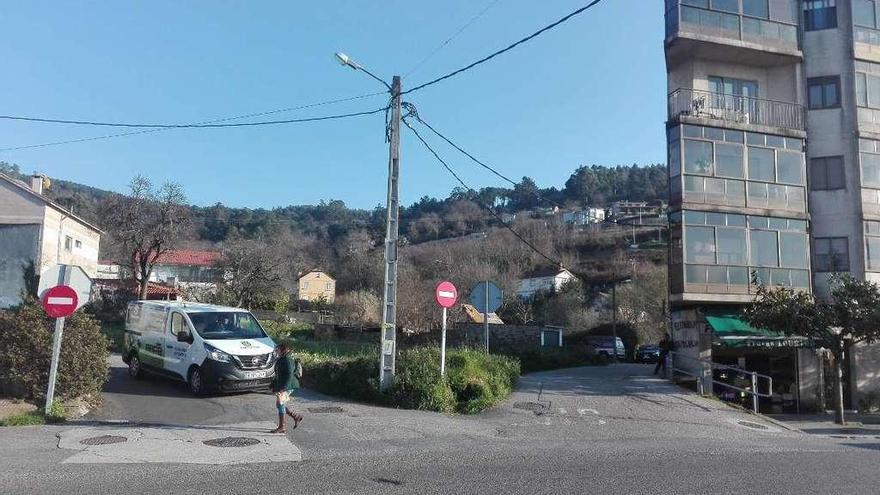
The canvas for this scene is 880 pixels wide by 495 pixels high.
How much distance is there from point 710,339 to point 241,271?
33.4 metres

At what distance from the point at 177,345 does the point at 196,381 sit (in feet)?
4.27

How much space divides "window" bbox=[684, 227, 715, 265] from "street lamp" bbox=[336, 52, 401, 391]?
10.6 metres

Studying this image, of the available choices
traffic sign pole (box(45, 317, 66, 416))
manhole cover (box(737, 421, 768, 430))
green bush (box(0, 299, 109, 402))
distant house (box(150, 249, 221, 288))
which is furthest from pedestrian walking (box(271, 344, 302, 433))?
distant house (box(150, 249, 221, 288))

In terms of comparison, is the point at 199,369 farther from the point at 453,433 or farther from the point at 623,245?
the point at 623,245

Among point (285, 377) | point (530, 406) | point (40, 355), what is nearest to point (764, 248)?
point (530, 406)

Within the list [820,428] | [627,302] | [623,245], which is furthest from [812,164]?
[623,245]

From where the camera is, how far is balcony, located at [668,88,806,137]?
2298 centimetres

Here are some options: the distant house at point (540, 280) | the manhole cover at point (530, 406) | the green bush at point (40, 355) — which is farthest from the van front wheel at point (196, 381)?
the distant house at point (540, 280)

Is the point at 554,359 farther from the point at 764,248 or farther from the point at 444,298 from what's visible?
the point at 444,298

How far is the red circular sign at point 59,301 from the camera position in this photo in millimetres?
12375

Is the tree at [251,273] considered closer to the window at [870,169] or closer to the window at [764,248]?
the window at [764,248]

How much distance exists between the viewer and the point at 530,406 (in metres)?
15.7

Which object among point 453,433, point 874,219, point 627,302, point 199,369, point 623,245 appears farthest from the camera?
point 623,245

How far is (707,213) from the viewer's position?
73.6ft
